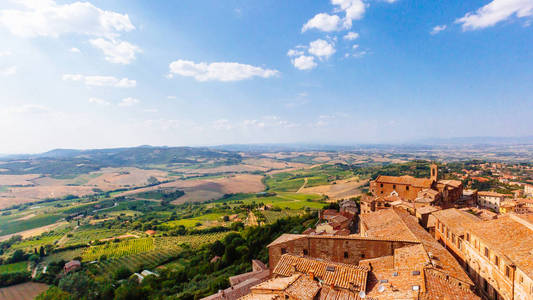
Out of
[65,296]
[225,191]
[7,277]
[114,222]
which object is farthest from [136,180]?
[65,296]

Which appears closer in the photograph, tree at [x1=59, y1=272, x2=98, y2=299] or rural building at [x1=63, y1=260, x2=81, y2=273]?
tree at [x1=59, y1=272, x2=98, y2=299]

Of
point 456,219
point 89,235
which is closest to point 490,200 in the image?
point 456,219

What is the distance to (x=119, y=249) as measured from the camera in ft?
218

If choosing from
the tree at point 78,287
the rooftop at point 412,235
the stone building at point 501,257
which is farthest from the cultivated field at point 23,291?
the stone building at point 501,257

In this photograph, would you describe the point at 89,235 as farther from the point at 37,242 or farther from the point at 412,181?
the point at 412,181

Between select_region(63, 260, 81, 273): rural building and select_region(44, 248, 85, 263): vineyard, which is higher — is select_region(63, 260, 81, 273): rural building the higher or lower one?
the higher one

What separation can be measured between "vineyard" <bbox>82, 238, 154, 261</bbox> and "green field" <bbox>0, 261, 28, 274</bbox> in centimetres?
1104

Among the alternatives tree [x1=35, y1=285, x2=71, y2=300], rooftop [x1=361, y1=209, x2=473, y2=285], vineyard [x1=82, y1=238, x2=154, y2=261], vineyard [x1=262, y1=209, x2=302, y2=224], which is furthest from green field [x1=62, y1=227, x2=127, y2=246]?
rooftop [x1=361, y1=209, x2=473, y2=285]

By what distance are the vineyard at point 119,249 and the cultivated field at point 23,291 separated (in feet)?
38.6

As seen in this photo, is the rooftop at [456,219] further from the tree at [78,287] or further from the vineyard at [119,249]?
the vineyard at [119,249]

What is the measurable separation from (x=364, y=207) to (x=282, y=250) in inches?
984

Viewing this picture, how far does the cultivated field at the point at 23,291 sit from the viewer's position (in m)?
44.9

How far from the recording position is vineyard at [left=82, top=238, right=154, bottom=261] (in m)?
62.5

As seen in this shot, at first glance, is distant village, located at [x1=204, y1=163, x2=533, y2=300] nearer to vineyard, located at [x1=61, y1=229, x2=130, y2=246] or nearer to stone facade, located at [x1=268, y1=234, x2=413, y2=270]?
stone facade, located at [x1=268, y1=234, x2=413, y2=270]
